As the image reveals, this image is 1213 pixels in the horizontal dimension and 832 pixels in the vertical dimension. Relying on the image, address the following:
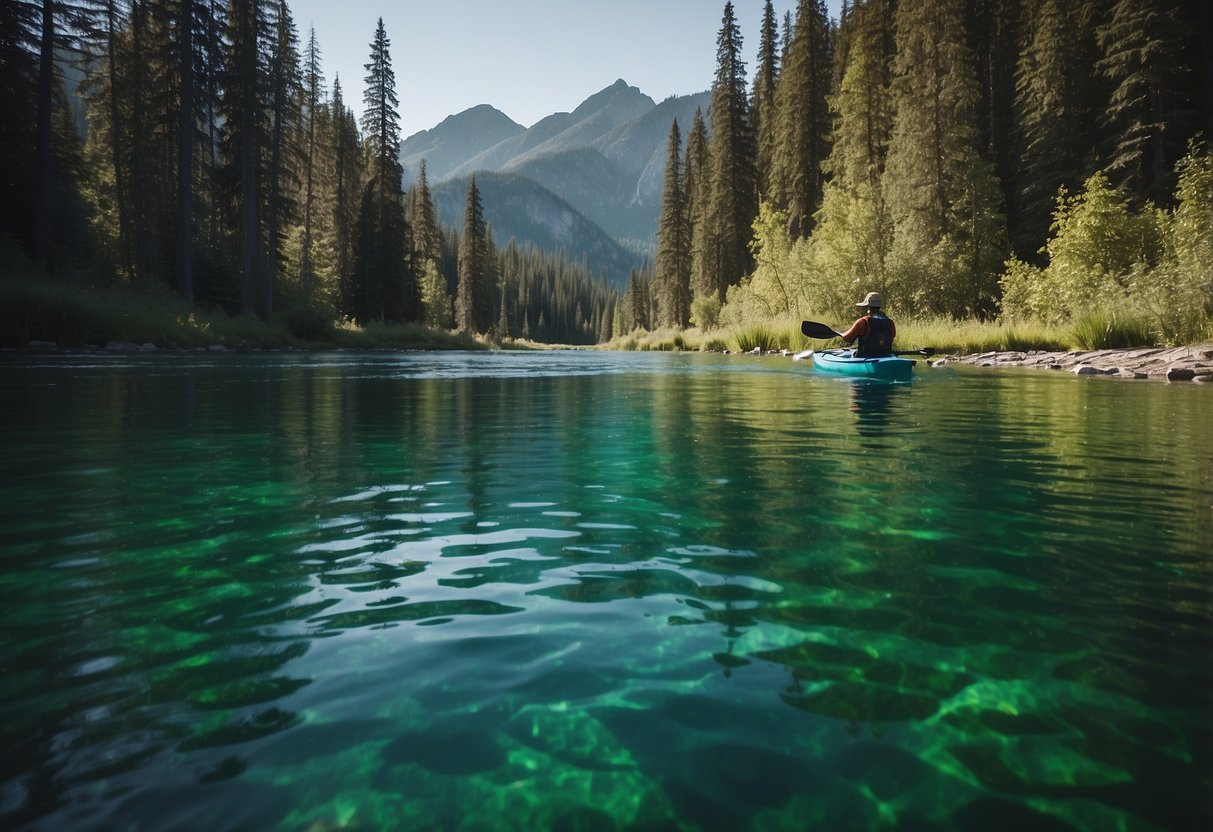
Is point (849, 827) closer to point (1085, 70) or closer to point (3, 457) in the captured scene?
point (3, 457)

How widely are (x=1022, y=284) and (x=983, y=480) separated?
74.8ft

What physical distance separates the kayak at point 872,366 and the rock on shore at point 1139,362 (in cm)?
462

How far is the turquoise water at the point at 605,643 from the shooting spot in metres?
1.71

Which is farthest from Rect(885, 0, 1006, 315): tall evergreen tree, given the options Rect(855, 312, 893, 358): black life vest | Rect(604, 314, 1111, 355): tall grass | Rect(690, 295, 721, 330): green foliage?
Rect(690, 295, 721, 330): green foliage

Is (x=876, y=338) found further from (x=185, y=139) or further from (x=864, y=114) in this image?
(x=185, y=139)

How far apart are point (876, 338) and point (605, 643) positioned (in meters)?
13.9

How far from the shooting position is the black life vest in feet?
49.0

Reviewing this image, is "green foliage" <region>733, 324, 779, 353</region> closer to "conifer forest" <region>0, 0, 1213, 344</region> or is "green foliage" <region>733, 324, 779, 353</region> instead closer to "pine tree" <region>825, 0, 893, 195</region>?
"conifer forest" <region>0, 0, 1213, 344</region>

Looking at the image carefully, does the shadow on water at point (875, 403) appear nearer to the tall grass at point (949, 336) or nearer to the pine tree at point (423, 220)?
the tall grass at point (949, 336)

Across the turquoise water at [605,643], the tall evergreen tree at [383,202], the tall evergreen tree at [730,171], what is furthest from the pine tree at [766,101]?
the turquoise water at [605,643]

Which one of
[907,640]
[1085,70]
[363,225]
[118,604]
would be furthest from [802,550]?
[363,225]

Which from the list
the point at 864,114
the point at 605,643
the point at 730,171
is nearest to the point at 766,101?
the point at 730,171

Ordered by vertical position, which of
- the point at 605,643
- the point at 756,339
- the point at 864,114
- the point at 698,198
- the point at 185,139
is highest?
the point at 698,198

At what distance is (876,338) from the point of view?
591 inches
